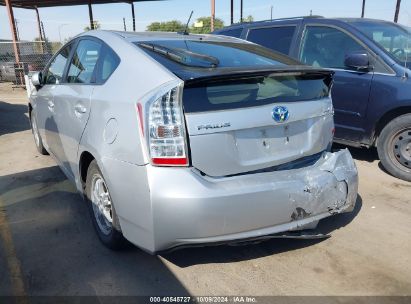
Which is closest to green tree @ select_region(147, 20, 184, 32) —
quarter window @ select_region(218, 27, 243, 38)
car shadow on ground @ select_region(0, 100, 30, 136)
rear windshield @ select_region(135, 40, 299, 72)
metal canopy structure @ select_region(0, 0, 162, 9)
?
metal canopy structure @ select_region(0, 0, 162, 9)

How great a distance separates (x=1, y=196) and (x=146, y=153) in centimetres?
277

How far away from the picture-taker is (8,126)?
809cm

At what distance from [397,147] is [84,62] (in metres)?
3.62

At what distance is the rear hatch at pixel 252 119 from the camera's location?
245 centimetres

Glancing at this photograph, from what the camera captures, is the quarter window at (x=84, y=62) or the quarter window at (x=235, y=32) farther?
the quarter window at (x=235, y=32)

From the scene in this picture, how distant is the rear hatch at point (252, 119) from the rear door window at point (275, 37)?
2.85 meters

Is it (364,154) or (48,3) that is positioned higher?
(48,3)

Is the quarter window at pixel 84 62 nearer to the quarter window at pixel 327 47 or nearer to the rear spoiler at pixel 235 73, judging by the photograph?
the rear spoiler at pixel 235 73

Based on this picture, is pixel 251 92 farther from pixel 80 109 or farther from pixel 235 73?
pixel 80 109

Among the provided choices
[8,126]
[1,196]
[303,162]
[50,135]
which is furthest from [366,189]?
[8,126]

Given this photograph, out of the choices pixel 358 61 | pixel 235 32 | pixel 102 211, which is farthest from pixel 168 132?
pixel 235 32

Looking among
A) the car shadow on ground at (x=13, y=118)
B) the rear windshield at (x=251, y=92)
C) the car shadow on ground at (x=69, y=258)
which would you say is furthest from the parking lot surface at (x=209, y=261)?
the car shadow on ground at (x=13, y=118)

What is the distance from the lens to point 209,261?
119 inches

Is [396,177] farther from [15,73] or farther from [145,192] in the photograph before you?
[15,73]
